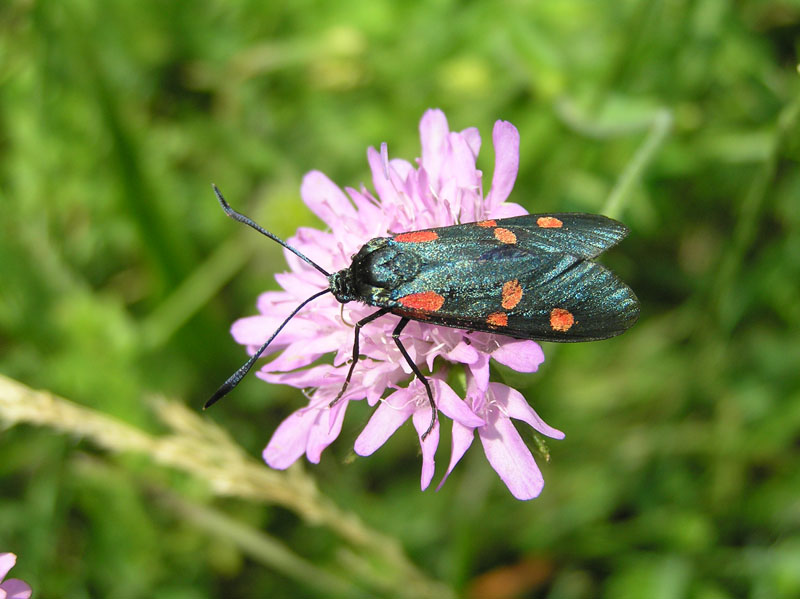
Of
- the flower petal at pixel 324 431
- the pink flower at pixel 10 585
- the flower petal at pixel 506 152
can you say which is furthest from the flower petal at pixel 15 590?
the flower petal at pixel 506 152

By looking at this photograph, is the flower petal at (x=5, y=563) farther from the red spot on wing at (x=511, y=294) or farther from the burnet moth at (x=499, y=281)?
the red spot on wing at (x=511, y=294)

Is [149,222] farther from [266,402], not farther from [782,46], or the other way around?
Answer: [782,46]

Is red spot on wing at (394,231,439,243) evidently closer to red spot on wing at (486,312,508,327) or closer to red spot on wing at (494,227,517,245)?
red spot on wing at (494,227,517,245)

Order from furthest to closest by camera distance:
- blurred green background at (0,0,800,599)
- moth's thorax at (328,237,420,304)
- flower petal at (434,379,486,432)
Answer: blurred green background at (0,0,800,599) → moth's thorax at (328,237,420,304) → flower petal at (434,379,486,432)

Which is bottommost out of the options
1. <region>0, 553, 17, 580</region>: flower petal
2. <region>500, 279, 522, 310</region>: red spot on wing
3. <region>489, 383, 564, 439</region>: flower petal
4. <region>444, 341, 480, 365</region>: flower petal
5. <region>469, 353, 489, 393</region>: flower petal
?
<region>0, 553, 17, 580</region>: flower petal

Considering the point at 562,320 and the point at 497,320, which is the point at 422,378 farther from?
the point at 562,320

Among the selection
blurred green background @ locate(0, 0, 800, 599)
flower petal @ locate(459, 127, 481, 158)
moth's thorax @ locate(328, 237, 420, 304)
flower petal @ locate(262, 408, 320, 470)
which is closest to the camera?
moth's thorax @ locate(328, 237, 420, 304)

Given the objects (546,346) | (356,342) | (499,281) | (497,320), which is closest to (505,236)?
(499,281)

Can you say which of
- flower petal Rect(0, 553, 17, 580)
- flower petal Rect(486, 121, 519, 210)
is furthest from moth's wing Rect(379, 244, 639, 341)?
flower petal Rect(0, 553, 17, 580)
